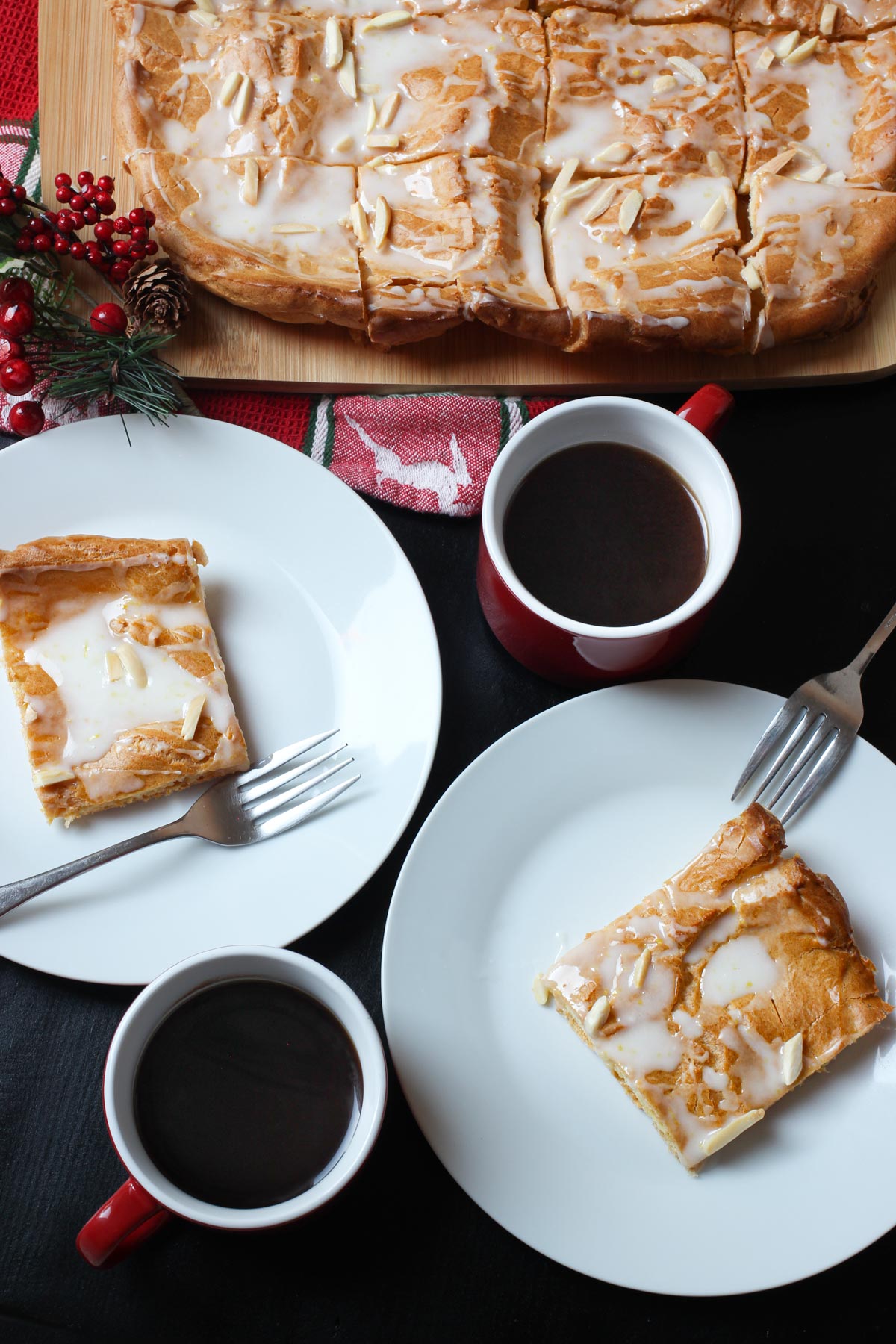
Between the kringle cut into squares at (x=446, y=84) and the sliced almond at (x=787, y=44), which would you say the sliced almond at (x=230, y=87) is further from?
the sliced almond at (x=787, y=44)

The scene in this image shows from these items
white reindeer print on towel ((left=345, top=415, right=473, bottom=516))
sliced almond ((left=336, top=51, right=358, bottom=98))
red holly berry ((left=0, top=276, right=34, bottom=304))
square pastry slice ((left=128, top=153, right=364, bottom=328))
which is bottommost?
white reindeer print on towel ((left=345, top=415, right=473, bottom=516))

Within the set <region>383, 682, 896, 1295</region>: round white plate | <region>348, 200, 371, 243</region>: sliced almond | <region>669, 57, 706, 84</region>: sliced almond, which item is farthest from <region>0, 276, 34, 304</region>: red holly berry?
<region>669, 57, 706, 84</region>: sliced almond

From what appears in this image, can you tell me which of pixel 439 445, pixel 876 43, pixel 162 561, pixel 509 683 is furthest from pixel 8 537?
pixel 876 43

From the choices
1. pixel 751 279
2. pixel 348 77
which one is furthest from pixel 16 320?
pixel 751 279

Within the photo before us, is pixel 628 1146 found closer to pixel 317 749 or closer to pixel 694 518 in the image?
pixel 317 749

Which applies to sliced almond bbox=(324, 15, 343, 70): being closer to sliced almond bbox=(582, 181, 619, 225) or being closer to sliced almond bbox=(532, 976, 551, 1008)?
sliced almond bbox=(582, 181, 619, 225)

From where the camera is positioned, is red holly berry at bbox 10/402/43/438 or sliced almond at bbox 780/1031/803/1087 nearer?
sliced almond at bbox 780/1031/803/1087

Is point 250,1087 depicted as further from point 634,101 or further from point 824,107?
point 824,107

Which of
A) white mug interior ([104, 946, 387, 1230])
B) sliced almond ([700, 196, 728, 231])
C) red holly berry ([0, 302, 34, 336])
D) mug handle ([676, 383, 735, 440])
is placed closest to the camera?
white mug interior ([104, 946, 387, 1230])
